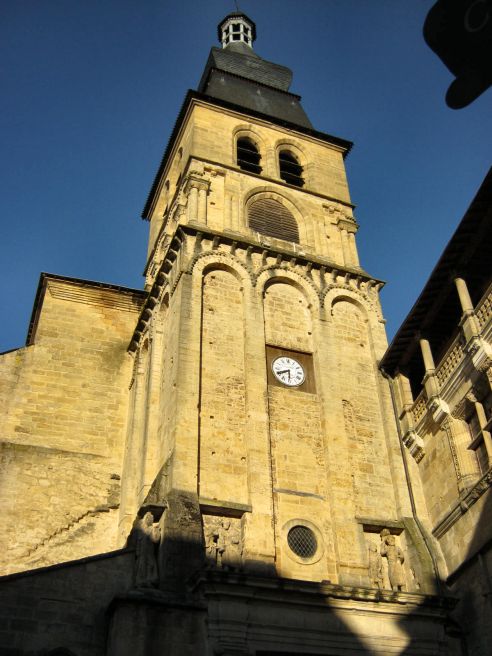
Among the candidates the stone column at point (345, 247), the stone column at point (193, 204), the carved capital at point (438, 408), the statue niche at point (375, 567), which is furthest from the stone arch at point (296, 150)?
the statue niche at point (375, 567)

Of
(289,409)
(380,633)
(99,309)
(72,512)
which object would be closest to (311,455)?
(289,409)

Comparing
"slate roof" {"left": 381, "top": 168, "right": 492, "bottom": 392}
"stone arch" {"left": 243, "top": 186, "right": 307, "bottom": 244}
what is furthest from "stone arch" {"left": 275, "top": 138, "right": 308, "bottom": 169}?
"slate roof" {"left": 381, "top": 168, "right": 492, "bottom": 392}

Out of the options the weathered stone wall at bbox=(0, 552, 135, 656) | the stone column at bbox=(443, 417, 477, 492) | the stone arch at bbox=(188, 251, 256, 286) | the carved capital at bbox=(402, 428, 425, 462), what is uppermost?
the stone arch at bbox=(188, 251, 256, 286)

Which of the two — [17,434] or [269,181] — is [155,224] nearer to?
[269,181]

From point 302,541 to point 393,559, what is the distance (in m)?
1.85

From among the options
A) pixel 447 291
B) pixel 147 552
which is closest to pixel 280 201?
pixel 447 291

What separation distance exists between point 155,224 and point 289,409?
1178cm

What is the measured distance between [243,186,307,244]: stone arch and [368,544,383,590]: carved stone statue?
931cm

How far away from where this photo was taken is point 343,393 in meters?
17.7

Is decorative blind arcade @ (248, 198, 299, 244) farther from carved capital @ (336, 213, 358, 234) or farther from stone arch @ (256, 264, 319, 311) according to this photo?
stone arch @ (256, 264, 319, 311)

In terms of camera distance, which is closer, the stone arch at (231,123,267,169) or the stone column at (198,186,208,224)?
the stone column at (198,186,208,224)

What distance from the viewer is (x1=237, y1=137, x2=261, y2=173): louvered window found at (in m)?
23.4

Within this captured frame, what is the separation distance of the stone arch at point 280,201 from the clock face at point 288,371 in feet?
15.7

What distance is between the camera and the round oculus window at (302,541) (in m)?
14.8
